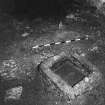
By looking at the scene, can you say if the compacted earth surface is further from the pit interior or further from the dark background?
the dark background

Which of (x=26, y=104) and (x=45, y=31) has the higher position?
(x=45, y=31)

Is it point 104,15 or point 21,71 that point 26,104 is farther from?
point 104,15

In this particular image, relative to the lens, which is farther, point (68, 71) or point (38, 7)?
point (38, 7)

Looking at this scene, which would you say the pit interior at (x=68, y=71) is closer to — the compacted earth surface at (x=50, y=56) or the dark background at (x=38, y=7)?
the compacted earth surface at (x=50, y=56)

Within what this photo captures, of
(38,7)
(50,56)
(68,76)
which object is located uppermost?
(38,7)

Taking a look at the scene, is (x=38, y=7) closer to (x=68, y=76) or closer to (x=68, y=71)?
(x=68, y=71)

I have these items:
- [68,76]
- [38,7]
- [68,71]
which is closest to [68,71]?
[68,71]

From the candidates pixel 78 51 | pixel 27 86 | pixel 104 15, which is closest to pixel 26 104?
pixel 27 86
